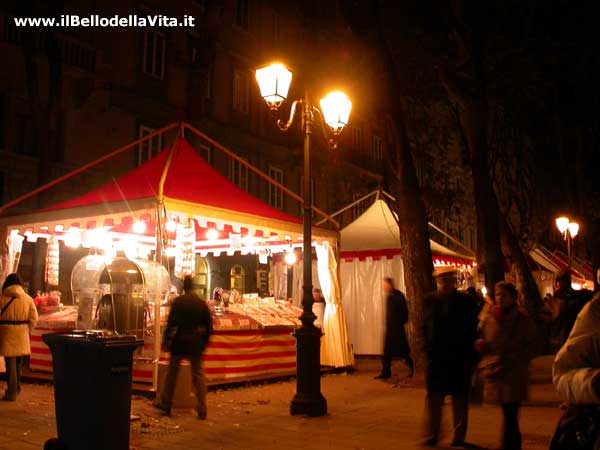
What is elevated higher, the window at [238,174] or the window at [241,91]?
the window at [241,91]

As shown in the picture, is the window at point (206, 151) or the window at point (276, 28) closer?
the window at point (206, 151)

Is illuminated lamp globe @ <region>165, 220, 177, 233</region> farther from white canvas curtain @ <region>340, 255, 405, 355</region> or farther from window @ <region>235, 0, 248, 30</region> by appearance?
window @ <region>235, 0, 248, 30</region>

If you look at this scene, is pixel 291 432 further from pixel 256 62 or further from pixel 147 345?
pixel 256 62

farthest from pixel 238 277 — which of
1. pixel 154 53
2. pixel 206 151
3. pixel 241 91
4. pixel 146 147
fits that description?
pixel 154 53

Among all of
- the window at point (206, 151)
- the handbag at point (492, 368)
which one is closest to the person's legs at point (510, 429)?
the handbag at point (492, 368)

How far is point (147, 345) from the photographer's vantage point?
10.9 metres

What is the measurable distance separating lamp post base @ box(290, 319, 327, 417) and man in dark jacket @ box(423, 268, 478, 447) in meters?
2.29

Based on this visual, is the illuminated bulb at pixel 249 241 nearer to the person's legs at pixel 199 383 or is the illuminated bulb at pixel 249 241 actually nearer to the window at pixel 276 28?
the person's legs at pixel 199 383

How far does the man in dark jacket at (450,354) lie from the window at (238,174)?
21.8 m

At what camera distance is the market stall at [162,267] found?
10555 millimetres

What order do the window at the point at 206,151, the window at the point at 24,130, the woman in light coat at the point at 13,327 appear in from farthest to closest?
the window at the point at 206,151 → the window at the point at 24,130 → the woman in light coat at the point at 13,327

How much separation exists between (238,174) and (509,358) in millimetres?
22871

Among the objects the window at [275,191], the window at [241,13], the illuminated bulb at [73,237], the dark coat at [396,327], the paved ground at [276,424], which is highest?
the window at [241,13]

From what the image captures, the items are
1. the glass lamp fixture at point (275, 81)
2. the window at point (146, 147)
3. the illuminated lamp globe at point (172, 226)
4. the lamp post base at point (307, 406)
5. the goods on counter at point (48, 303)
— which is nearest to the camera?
the lamp post base at point (307, 406)
